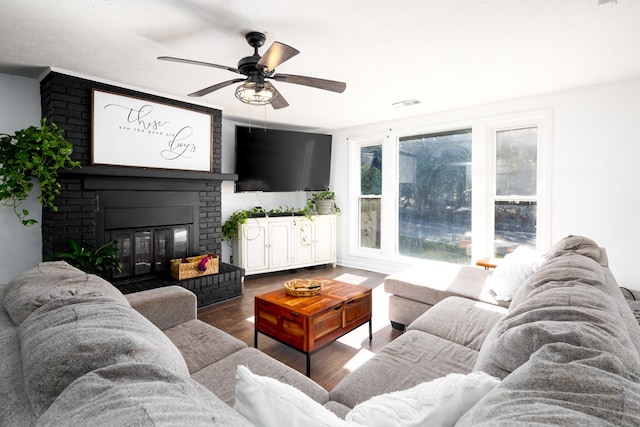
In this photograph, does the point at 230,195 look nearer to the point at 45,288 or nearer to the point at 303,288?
the point at 303,288

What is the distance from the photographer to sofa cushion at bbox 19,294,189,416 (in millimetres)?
659

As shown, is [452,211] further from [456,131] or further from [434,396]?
[434,396]

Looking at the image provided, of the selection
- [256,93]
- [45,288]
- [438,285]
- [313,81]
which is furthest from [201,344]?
[438,285]

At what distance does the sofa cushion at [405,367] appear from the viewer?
4.58ft

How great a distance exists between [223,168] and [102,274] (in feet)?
7.35

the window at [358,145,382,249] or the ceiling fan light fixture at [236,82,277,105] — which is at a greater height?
the ceiling fan light fixture at [236,82,277,105]

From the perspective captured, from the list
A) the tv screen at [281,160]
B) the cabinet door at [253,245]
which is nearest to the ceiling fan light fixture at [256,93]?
the tv screen at [281,160]

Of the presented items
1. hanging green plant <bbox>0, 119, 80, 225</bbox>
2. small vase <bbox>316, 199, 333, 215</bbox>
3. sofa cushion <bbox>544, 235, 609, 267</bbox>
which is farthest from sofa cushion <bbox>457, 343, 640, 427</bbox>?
small vase <bbox>316, 199, 333, 215</bbox>

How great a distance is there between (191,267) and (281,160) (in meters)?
2.26

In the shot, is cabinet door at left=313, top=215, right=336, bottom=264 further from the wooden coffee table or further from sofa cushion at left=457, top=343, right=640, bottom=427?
sofa cushion at left=457, top=343, right=640, bottom=427

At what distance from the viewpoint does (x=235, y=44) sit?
8.09 ft

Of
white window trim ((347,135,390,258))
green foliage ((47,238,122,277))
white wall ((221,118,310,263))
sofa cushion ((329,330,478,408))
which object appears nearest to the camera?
sofa cushion ((329,330,478,408))

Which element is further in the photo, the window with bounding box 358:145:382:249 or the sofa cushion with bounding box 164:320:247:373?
the window with bounding box 358:145:382:249

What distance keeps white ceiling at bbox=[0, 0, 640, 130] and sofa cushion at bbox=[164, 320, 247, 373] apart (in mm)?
1997
